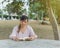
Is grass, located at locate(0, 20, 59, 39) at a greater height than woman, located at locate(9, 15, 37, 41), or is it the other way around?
woman, located at locate(9, 15, 37, 41)

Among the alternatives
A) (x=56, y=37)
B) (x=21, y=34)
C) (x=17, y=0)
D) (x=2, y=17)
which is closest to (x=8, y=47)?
(x=21, y=34)

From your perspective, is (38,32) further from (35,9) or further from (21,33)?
(21,33)

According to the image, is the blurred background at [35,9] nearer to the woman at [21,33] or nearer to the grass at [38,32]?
the grass at [38,32]

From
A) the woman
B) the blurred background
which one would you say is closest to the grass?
the blurred background

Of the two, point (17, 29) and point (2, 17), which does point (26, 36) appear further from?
point (2, 17)

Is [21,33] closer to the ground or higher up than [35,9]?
closer to the ground

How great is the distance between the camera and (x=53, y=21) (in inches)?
417

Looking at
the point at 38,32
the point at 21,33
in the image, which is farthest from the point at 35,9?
the point at 21,33

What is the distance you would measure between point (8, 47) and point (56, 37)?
23.2 ft

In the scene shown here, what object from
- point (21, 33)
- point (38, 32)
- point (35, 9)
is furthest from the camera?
point (35, 9)

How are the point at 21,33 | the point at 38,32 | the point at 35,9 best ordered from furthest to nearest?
the point at 35,9 < the point at 38,32 < the point at 21,33

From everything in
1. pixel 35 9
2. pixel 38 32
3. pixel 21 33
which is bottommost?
pixel 38 32

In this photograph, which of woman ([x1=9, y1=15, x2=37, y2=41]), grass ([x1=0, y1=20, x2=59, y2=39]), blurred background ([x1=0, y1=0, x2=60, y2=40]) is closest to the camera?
woman ([x1=9, y1=15, x2=37, y2=41])

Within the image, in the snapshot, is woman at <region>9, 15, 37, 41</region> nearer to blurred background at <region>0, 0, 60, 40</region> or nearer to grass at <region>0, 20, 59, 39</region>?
blurred background at <region>0, 0, 60, 40</region>
